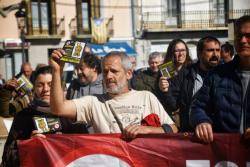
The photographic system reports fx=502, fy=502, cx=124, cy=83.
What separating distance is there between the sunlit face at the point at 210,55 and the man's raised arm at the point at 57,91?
62.8 inches

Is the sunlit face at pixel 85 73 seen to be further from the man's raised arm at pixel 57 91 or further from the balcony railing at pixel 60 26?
the balcony railing at pixel 60 26

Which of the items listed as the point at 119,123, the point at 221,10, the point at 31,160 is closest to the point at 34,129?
the point at 31,160

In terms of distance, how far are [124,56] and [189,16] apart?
26823 mm

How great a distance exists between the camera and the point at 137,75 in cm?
640

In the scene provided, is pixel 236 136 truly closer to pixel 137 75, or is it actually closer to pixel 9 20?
pixel 137 75

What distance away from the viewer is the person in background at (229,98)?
10.7 feet

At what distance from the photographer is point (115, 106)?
3797mm

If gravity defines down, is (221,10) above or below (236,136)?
above

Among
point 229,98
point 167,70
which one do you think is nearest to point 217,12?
point 167,70

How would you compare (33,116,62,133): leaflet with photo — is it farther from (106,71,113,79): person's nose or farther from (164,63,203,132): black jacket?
(164,63,203,132): black jacket

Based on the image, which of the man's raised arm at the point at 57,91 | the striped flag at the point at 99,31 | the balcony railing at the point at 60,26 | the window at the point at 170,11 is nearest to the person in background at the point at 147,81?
the man's raised arm at the point at 57,91

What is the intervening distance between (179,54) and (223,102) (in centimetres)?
233

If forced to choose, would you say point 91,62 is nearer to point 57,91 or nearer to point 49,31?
point 57,91

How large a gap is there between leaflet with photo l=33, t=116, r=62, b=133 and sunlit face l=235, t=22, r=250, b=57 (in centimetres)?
143
